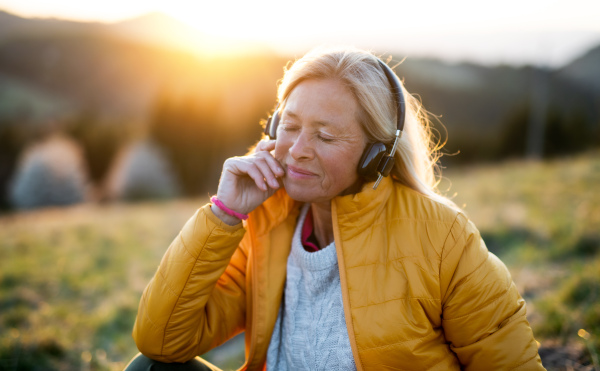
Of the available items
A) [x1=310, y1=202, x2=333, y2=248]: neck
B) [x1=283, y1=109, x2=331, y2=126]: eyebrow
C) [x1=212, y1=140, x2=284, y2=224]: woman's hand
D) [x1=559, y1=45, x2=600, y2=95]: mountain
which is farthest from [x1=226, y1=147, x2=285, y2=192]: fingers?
[x1=559, y1=45, x2=600, y2=95]: mountain

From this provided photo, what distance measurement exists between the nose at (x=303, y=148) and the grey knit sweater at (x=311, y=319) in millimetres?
526

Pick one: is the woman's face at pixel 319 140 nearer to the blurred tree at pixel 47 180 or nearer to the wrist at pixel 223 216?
the wrist at pixel 223 216

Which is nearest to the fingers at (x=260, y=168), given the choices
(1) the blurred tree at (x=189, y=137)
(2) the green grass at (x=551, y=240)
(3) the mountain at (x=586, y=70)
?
(2) the green grass at (x=551, y=240)

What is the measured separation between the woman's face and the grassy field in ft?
7.04

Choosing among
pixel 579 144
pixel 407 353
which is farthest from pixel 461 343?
pixel 579 144

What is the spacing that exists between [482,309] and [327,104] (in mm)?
1206

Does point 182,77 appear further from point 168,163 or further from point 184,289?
point 184,289

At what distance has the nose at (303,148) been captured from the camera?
6.56 ft

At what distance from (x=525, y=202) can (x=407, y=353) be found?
718 cm

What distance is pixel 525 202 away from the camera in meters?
7.82

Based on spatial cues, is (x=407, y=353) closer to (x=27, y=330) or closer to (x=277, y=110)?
(x=277, y=110)

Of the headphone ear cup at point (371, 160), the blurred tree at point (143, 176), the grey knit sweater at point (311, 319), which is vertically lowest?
the blurred tree at point (143, 176)

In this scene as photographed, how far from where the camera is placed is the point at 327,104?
1.98 metres

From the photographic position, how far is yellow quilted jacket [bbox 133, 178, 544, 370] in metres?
1.84
